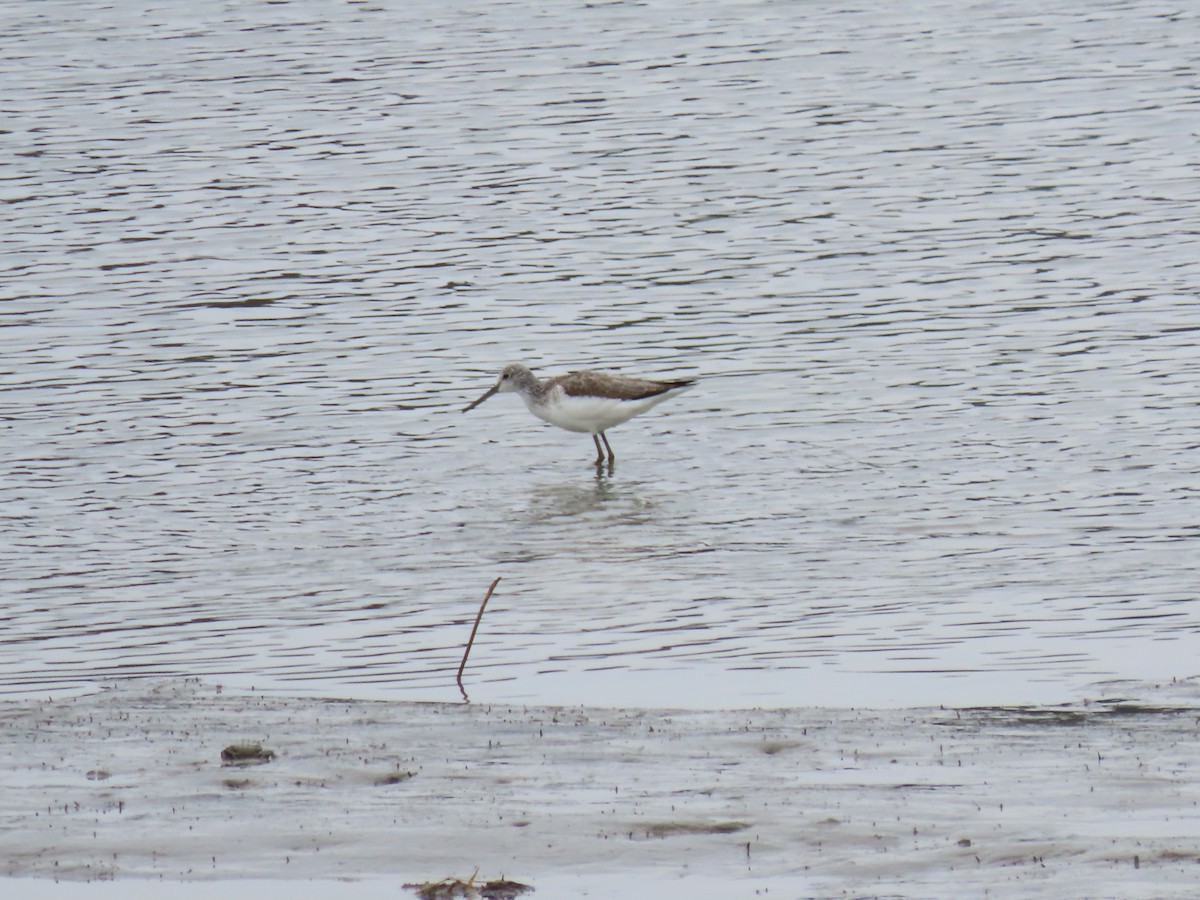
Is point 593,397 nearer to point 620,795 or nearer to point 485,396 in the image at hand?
point 485,396

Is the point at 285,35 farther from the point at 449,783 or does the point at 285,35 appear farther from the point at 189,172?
the point at 449,783

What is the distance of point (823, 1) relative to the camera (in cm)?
3862

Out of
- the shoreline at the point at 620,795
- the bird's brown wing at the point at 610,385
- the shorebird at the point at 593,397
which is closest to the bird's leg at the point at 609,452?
the shorebird at the point at 593,397

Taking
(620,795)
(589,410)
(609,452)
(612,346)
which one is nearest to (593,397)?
(589,410)

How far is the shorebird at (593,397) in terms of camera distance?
56.1 feet

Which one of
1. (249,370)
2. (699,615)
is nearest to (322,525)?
(699,615)

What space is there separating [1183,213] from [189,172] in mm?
12992

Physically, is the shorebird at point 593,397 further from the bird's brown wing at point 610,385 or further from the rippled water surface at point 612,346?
the rippled water surface at point 612,346

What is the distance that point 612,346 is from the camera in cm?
2023

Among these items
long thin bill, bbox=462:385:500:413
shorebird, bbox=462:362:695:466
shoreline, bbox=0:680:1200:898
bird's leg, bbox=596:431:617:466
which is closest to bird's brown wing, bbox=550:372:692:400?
shorebird, bbox=462:362:695:466

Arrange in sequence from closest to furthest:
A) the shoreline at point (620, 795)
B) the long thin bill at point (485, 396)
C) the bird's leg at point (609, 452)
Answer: the shoreline at point (620, 795) < the bird's leg at point (609, 452) < the long thin bill at point (485, 396)

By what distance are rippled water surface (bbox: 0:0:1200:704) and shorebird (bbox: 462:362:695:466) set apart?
1.28ft

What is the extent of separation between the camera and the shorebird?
56.1ft

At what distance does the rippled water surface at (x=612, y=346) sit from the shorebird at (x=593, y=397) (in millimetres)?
389
